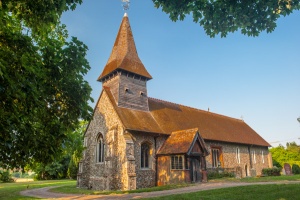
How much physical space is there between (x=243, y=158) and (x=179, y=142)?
38.8 ft

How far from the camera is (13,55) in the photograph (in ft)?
17.6

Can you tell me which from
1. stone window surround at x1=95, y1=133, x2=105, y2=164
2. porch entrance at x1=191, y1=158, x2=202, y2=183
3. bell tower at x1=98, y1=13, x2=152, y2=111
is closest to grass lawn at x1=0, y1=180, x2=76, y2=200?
stone window surround at x1=95, y1=133, x2=105, y2=164

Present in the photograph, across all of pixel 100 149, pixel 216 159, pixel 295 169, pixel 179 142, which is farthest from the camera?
pixel 295 169

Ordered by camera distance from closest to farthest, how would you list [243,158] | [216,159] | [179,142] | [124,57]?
[179,142] < [124,57] < [216,159] < [243,158]

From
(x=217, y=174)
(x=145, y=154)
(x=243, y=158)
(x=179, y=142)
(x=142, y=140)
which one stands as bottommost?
(x=217, y=174)

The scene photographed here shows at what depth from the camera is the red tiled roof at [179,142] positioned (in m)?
18.4

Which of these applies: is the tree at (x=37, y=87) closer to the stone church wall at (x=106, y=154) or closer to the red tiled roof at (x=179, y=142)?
the stone church wall at (x=106, y=154)

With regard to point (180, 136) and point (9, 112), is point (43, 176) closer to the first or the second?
point (180, 136)

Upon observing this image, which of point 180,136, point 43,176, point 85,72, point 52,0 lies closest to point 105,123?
point 180,136

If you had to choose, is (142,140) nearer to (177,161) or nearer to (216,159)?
(177,161)

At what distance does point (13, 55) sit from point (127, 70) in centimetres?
1693

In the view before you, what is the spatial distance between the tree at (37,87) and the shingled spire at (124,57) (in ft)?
46.1

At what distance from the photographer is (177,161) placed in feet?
61.1

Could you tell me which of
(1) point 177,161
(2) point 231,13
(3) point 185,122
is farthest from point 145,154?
(2) point 231,13
